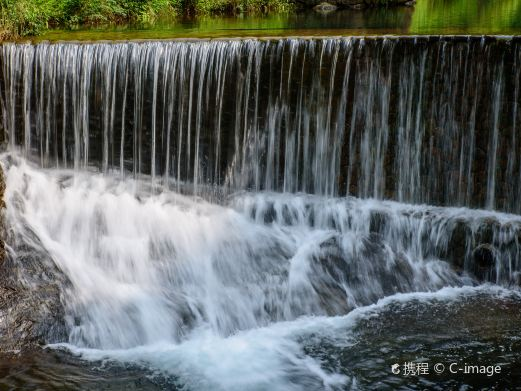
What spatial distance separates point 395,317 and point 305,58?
3.75 m

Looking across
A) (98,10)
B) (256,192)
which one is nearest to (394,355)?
(256,192)

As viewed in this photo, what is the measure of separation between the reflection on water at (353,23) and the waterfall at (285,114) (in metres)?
2.39

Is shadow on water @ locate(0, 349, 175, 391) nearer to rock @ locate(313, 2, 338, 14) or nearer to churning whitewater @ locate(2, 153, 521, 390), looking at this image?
churning whitewater @ locate(2, 153, 521, 390)

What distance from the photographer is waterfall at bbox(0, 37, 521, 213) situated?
8.60 meters

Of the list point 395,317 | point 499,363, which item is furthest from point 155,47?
point 499,363

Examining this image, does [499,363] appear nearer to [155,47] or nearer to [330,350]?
[330,350]

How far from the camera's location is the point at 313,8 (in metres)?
21.3

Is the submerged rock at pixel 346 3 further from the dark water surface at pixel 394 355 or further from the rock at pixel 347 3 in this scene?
the dark water surface at pixel 394 355

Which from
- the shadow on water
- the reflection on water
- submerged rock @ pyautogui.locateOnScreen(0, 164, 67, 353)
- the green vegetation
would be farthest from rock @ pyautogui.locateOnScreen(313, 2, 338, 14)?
the shadow on water

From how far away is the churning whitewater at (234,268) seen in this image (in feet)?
23.2

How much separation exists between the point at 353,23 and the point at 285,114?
22.7ft

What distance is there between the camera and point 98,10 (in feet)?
52.5

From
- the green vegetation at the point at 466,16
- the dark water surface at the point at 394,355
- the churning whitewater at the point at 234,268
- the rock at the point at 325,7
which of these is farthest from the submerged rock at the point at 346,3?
the dark water surface at the point at 394,355

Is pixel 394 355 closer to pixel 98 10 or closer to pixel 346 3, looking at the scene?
A: pixel 98 10
